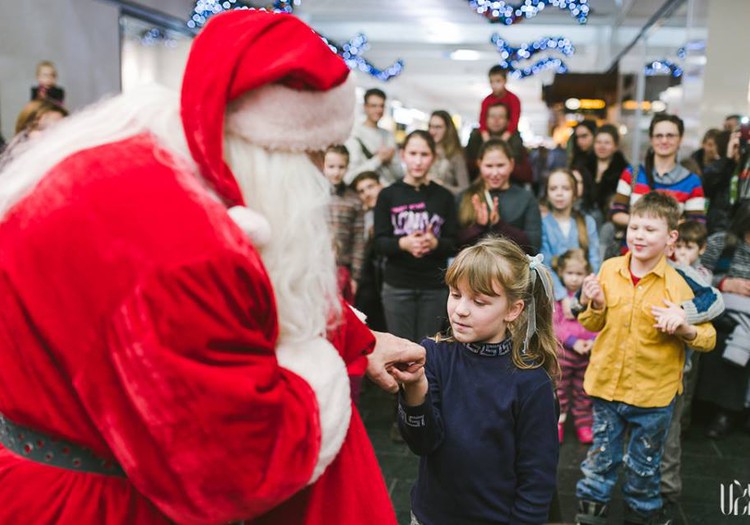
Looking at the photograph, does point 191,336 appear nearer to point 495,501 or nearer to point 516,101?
point 495,501

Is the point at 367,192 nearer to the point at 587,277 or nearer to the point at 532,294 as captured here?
the point at 587,277

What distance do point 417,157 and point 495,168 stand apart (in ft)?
1.60

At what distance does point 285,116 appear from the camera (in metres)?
1.16

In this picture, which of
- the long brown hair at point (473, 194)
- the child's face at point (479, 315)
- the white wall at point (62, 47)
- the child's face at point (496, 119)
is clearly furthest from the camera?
the white wall at point (62, 47)

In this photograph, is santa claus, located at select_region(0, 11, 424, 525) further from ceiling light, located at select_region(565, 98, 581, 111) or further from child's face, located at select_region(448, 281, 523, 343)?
ceiling light, located at select_region(565, 98, 581, 111)

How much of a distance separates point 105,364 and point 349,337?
513 mm

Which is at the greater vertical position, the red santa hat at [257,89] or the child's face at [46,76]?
the child's face at [46,76]

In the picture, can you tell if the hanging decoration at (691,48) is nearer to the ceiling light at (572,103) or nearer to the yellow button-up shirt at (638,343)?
the ceiling light at (572,103)

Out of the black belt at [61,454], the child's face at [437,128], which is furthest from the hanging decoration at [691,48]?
the black belt at [61,454]

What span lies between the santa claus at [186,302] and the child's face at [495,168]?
10.5 ft

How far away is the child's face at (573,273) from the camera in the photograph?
168 inches

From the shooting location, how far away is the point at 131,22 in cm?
1069

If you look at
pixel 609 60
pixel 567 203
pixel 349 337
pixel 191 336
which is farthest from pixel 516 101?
pixel 609 60

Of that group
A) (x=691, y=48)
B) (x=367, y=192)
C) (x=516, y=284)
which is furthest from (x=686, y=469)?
(x=691, y=48)
